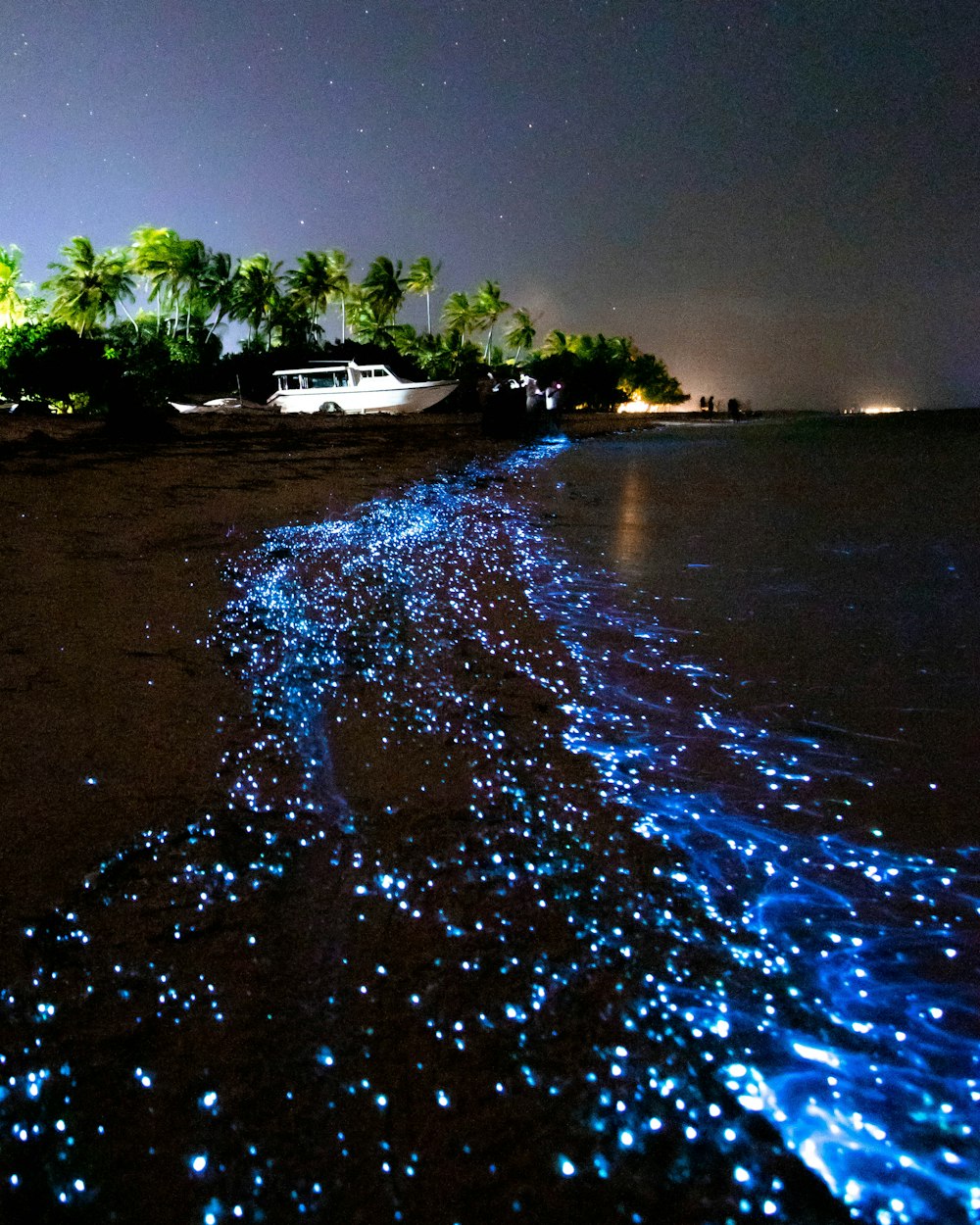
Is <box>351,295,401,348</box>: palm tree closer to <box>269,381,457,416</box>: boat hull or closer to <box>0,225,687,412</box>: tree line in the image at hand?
<box>0,225,687,412</box>: tree line

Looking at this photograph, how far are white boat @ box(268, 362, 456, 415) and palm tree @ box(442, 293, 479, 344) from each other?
42.5 m

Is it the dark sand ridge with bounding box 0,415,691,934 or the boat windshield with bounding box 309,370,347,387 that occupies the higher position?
the boat windshield with bounding box 309,370,347,387

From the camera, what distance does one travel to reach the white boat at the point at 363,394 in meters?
29.5

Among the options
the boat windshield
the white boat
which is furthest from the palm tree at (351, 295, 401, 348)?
the white boat

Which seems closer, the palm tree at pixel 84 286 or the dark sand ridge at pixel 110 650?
the dark sand ridge at pixel 110 650

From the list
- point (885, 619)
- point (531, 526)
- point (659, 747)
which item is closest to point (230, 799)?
point (659, 747)

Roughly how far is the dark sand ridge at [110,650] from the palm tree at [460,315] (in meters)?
66.4

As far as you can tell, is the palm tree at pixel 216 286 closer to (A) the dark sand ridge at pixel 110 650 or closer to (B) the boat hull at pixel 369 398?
(B) the boat hull at pixel 369 398

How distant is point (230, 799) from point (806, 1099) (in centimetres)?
157

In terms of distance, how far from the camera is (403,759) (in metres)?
2.32

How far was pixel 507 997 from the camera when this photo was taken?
4.61 feet

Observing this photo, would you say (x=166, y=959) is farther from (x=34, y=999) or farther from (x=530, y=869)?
(x=530, y=869)

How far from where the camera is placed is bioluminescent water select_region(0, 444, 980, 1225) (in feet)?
3.58

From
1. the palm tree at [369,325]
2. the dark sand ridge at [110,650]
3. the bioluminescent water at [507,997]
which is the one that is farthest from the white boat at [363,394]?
the palm tree at [369,325]
